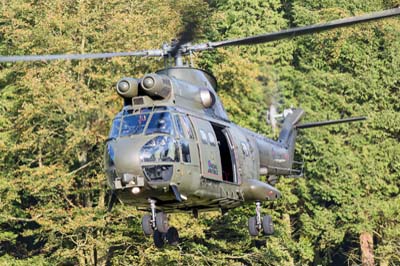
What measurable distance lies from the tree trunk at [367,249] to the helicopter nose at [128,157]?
22.8 meters

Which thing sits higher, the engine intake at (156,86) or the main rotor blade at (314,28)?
the main rotor blade at (314,28)

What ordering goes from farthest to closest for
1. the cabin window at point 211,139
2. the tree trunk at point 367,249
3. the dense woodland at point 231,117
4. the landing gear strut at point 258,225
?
the tree trunk at point 367,249
the dense woodland at point 231,117
the landing gear strut at point 258,225
the cabin window at point 211,139

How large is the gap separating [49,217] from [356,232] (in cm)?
1154

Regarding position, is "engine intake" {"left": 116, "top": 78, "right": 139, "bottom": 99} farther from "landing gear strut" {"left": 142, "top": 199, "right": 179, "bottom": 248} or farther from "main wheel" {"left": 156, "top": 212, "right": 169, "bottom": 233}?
"main wheel" {"left": 156, "top": 212, "right": 169, "bottom": 233}

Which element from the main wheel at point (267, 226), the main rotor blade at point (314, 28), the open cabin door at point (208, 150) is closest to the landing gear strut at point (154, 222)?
the open cabin door at point (208, 150)

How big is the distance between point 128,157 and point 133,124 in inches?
27.6

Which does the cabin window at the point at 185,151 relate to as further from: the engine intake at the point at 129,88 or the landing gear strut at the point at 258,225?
the landing gear strut at the point at 258,225

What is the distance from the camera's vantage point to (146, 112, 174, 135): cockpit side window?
16734 mm

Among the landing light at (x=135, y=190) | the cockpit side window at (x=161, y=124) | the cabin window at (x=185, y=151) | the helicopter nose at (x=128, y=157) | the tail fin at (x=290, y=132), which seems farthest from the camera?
the tail fin at (x=290, y=132)

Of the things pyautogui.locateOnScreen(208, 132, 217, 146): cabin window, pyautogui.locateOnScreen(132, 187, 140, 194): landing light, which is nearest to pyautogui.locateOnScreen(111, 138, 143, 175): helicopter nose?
pyautogui.locateOnScreen(132, 187, 140, 194): landing light

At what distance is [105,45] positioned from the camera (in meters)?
32.0

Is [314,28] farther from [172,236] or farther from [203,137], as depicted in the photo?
[172,236]

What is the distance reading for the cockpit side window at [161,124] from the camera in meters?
16.7

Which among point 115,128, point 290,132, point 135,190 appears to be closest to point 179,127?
point 115,128
